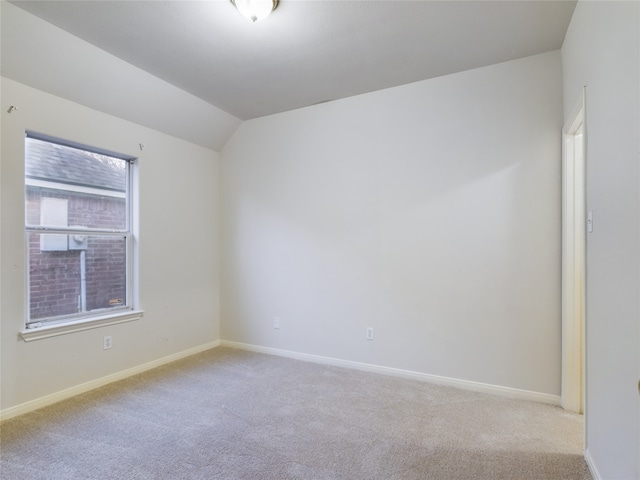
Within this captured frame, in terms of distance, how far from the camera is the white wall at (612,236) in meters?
1.28

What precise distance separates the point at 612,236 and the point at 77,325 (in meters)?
3.69

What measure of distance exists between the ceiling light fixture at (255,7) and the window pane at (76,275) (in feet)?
7.61

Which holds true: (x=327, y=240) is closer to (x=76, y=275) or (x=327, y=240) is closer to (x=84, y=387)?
(x=76, y=275)

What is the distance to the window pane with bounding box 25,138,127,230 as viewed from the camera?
2.64m

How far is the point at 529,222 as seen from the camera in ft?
8.84

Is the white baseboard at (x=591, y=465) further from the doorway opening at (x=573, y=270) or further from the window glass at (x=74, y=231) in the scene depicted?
the window glass at (x=74, y=231)

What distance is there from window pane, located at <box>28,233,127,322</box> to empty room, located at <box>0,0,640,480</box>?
2 cm

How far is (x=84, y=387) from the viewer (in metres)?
2.84

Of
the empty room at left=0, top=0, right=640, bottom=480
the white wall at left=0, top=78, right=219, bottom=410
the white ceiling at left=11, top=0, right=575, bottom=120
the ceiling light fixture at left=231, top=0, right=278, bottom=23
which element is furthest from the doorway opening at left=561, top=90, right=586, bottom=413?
the white wall at left=0, top=78, right=219, bottom=410

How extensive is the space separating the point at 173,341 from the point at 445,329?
9.35 feet

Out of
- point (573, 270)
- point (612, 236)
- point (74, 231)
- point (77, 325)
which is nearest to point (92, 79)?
point (74, 231)

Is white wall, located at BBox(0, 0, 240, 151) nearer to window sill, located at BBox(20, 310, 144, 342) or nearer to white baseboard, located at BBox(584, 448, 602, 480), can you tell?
window sill, located at BBox(20, 310, 144, 342)

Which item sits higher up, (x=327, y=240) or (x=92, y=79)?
(x=92, y=79)

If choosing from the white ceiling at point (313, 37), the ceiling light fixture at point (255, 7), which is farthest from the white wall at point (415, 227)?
the ceiling light fixture at point (255, 7)
